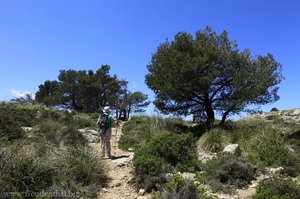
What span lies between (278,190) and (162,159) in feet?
10.1

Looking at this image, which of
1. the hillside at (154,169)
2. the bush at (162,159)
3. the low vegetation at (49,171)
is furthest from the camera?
the bush at (162,159)

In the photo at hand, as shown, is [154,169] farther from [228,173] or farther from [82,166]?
[228,173]

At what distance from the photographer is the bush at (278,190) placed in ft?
19.6

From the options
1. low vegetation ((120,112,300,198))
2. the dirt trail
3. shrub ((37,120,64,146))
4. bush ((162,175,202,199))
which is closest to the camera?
bush ((162,175,202,199))

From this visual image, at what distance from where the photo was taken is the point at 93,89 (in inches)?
1380

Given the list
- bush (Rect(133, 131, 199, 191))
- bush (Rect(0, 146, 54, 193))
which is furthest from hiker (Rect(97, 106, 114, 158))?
bush (Rect(0, 146, 54, 193))

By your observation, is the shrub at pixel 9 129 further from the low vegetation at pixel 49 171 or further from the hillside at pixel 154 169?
the low vegetation at pixel 49 171

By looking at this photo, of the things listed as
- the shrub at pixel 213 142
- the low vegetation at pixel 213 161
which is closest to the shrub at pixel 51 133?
the low vegetation at pixel 213 161

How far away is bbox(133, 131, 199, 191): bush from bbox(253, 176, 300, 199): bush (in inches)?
85.6

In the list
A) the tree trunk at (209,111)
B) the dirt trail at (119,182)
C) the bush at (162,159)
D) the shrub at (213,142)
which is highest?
the tree trunk at (209,111)

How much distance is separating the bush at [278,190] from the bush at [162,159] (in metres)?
2.17

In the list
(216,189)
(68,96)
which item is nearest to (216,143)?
(216,189)

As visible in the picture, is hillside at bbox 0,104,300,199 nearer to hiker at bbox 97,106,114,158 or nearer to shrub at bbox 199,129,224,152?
→ shrub at bbox 199,129,224,152

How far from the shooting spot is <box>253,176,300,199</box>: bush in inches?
235
